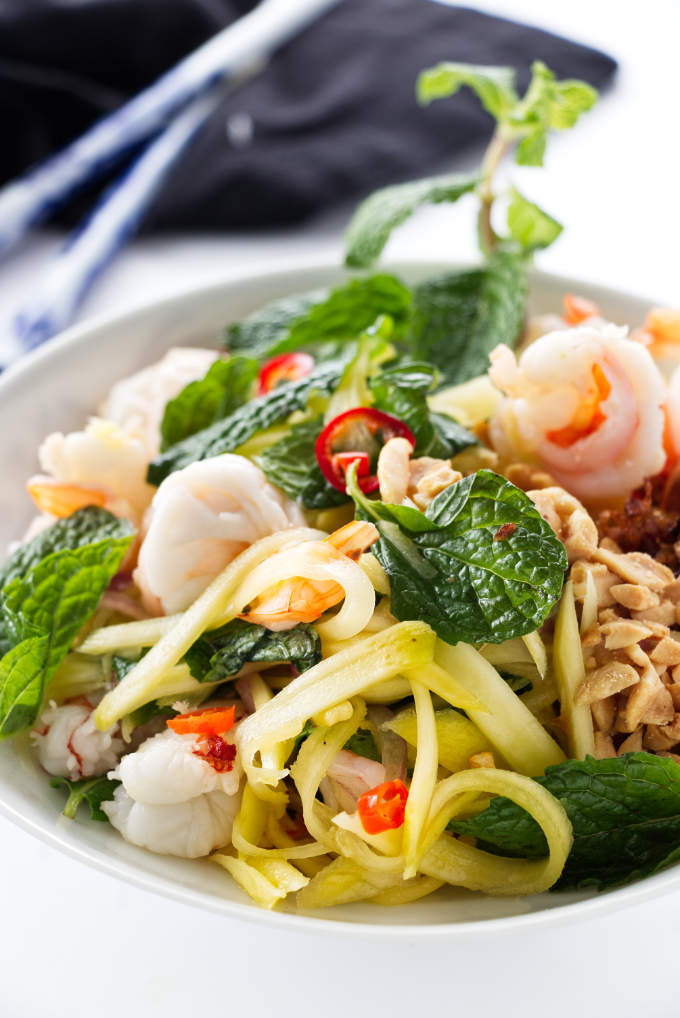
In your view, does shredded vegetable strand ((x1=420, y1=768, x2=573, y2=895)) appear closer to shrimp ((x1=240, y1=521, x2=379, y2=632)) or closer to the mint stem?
shrimp ((x1=240, y1=521, x2=379, y2=632))

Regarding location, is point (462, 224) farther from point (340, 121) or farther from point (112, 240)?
point (112, 240)

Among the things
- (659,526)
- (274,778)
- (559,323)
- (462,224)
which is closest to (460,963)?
(274,778)

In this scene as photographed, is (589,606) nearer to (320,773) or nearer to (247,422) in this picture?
(320,773)

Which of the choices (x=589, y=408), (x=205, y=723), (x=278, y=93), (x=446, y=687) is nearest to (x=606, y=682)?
(x=446, y=687)

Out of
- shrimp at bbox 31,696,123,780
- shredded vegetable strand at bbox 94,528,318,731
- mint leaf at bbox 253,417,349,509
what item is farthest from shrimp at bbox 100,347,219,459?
shrimp at bbox 31,696,123,780

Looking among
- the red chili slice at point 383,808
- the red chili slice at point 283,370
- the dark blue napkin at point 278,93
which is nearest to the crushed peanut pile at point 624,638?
the red chili slice at point 383,808

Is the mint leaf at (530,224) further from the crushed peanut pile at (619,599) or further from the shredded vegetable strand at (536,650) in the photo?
the shredded vegetable strand at (536,650)
